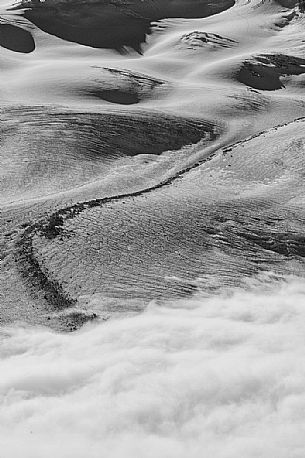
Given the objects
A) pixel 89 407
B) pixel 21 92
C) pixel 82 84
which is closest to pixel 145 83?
pixel 82 84

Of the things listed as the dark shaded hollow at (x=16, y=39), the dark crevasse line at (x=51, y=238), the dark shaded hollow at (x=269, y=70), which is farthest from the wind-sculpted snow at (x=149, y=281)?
the dark shaded hollow at (x=16, y=39)

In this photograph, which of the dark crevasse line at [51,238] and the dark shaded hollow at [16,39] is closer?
the dark crevasse line at [51,238]

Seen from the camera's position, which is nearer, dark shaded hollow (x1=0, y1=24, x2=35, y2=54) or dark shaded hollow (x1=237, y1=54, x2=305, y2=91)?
dark shaded hollow (x1=237, y1=54, x2=305, y2=91)

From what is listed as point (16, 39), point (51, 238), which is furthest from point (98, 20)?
point (51, 238)

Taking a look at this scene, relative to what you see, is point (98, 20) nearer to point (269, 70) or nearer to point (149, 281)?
A: point (269, 70)

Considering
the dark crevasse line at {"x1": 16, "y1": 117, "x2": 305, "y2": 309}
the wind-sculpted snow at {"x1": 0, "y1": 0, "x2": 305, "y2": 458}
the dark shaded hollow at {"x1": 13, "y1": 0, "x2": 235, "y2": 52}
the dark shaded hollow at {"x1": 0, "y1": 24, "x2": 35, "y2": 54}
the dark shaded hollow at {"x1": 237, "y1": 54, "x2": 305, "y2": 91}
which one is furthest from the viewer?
the dark shaded hollow at {"x1": 13, "y1": 0, "x2": 235, "y2": 52}

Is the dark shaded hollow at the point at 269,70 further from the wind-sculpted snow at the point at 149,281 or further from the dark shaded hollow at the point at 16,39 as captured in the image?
the dark shaded hollow at the point at 16,39

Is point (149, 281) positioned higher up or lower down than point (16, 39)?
lower down

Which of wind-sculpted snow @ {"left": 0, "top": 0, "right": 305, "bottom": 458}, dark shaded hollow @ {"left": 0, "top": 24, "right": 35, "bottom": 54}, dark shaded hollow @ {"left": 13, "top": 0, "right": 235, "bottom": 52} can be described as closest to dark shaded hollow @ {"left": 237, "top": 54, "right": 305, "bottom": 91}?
wind-sculpted snow @ {"left": 0, "top": 0, "right": 305, "bottom": 458}

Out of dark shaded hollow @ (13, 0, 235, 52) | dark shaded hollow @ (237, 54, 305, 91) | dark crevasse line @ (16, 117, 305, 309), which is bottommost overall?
dark shaded hollow @ (237, 54, 305, 91)

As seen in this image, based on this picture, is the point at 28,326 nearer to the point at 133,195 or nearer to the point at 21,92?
the point at 133,195

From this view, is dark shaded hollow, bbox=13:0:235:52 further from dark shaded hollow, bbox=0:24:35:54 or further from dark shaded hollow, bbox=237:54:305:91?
dark shaded hollow, bbox=237:54:305:91

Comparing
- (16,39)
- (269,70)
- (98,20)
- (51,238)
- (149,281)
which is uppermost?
(98,20)
